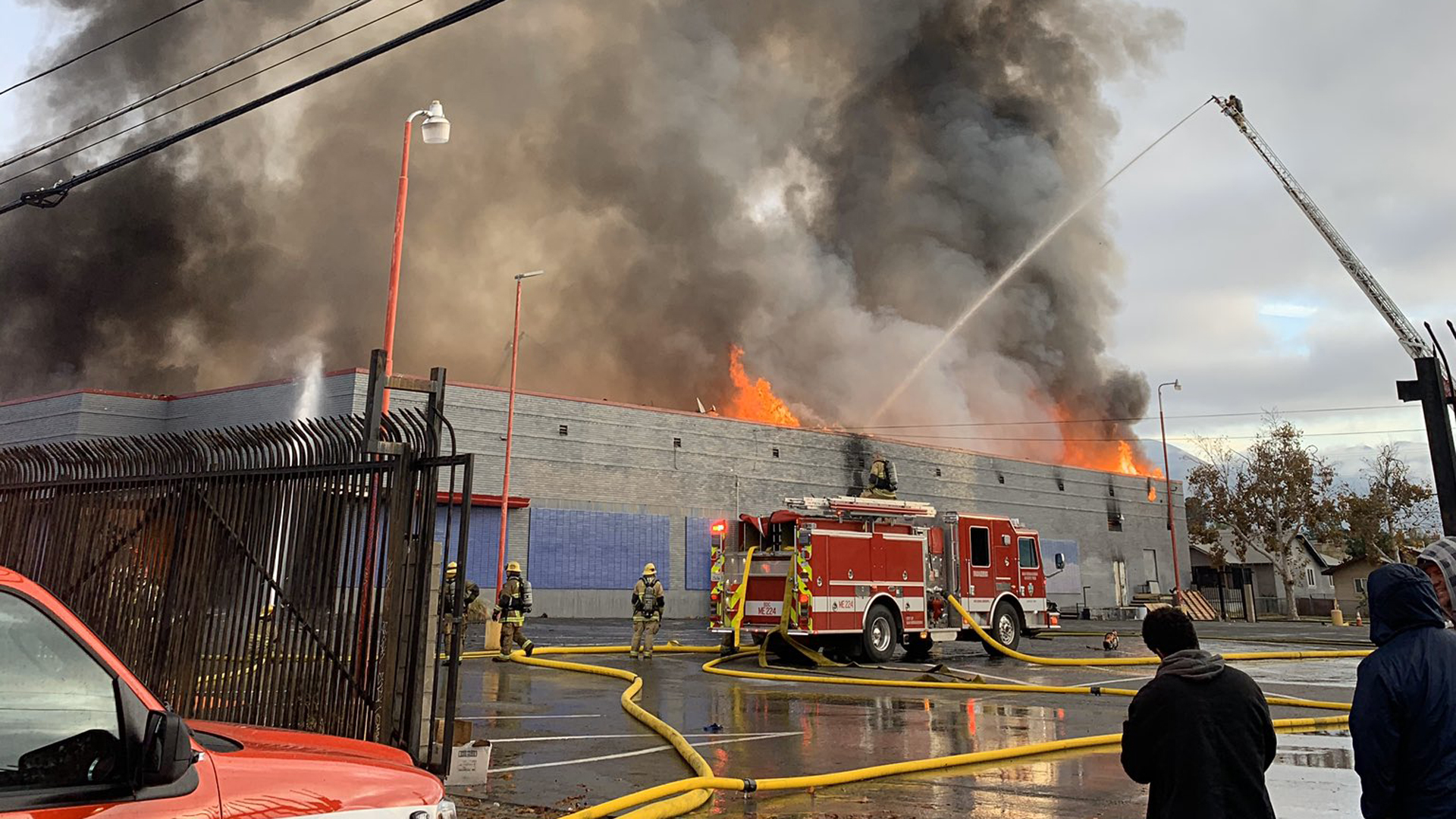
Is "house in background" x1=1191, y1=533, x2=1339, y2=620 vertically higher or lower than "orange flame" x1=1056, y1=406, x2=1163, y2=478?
lower

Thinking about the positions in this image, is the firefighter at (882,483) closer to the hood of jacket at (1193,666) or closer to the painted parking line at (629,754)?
the painted parking line at (629,754)

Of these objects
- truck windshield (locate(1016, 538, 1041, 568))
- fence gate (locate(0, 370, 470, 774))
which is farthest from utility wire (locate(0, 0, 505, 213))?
truck windshield (locate(1016, 538, 1041, 568))

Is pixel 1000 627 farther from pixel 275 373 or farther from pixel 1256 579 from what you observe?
pixel 1256 579

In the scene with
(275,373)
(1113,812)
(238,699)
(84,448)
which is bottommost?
(1113,812)

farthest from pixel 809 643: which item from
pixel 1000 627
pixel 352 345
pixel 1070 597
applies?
pixel 352 345

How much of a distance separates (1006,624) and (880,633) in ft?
11.3

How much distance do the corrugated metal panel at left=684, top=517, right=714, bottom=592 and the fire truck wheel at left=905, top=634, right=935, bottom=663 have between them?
1708cm

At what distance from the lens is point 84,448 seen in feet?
24.7

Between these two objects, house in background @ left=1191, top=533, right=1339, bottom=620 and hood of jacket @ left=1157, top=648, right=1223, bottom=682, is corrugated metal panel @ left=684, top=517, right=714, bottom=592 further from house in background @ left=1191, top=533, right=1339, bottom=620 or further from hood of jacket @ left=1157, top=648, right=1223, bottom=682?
hood of jacket @ left=1157, top=648, right=1223, bottom=682

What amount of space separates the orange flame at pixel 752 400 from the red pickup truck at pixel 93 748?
38290 mm

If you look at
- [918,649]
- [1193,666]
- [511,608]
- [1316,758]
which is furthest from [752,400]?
[1193,666]

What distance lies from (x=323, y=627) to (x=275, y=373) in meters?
48.4

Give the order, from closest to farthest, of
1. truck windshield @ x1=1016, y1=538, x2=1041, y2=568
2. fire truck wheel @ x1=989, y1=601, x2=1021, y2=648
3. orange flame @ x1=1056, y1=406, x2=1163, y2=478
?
fire truck wheel @ x1=989, y1=601, x2=1021, y2=648 → truck windshield @ x1=1016, y1=538, x2=1041, y2=568 → orange flame @ x1=1056, y1=406, x2=1163, y2=478

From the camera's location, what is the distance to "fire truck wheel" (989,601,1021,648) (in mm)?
17875
